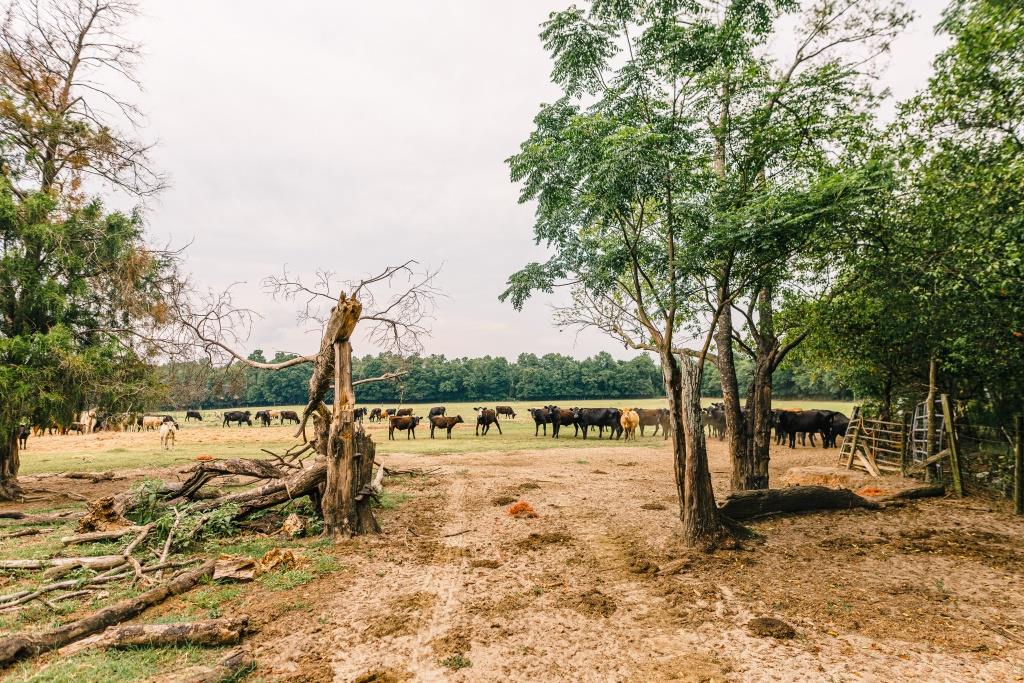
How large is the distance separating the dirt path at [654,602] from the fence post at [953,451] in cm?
104

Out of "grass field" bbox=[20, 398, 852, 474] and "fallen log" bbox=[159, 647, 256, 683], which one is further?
"grass field" bbox=[20, 398, 852, 474]

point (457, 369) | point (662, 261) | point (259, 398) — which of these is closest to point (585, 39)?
point (662, 261)

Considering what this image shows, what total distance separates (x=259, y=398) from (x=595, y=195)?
257 feet

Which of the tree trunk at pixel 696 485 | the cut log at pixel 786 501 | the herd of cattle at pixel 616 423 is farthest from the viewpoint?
the herd of cattle at pixel 616 423

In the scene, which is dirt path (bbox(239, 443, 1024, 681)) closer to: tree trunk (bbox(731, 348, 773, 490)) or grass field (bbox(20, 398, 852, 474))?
tree trunk (bbox(731, 348, 773, 490))

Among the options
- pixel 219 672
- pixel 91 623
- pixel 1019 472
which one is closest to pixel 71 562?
pixel 91 623

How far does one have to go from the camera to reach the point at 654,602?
521 centimetres

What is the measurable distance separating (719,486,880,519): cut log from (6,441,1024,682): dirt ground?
26 cm

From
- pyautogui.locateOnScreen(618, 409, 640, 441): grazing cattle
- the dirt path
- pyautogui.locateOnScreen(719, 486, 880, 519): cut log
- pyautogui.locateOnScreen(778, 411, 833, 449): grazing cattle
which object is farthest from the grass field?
pyautogui.locateOnScreen(719, 486, 880, 519): cut log

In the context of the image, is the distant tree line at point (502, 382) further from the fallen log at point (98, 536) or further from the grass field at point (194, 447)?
the fallen log at point (98, 536)

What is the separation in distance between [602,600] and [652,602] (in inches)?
22.2

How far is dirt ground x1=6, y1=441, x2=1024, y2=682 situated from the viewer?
3.95 meters

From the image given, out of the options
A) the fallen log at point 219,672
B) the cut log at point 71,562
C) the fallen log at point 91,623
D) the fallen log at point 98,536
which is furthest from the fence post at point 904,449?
the fallen log at point 98,536

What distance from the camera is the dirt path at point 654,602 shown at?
3947 millimetres
